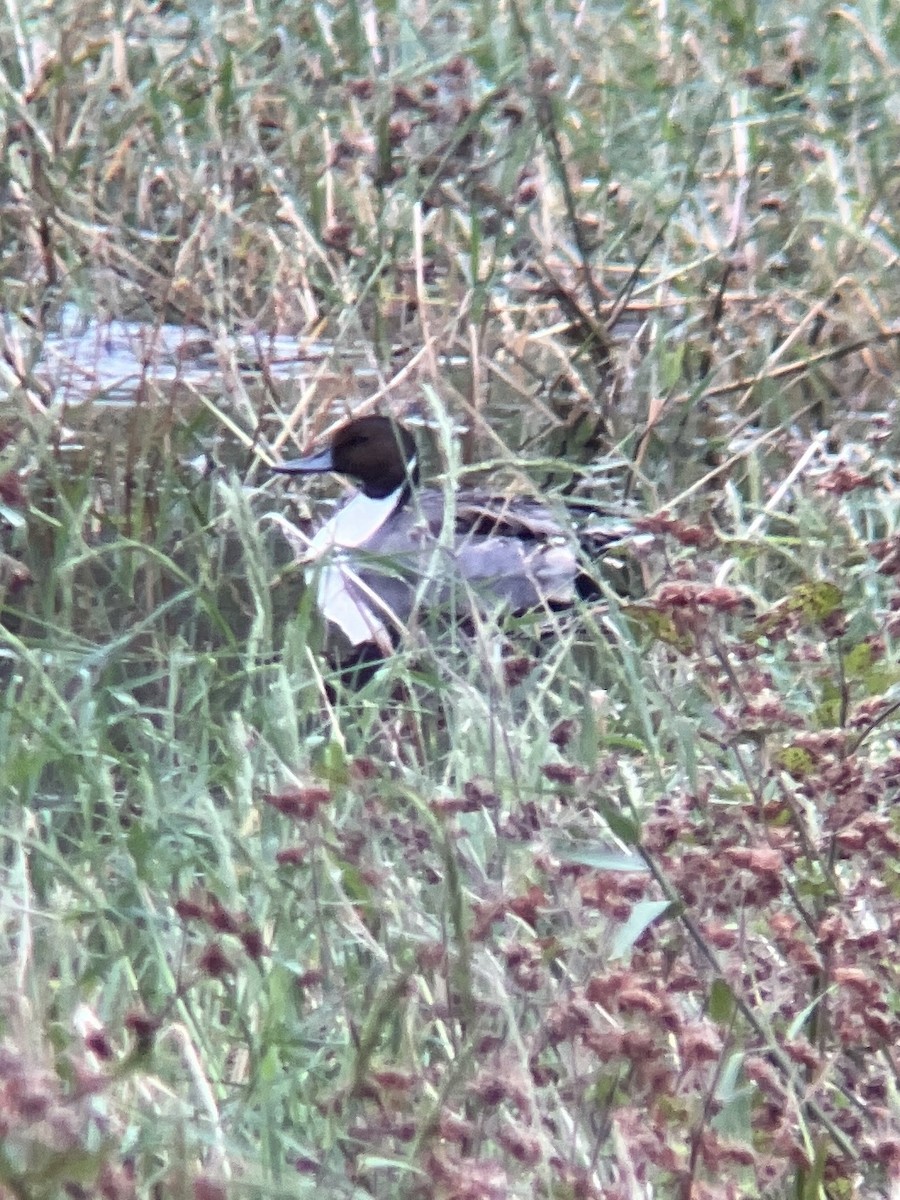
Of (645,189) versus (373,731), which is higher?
(645,189)

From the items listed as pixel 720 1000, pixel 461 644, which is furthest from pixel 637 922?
pixel 461 644

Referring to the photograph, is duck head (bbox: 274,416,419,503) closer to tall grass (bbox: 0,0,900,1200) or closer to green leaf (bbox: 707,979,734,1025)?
tall grass (bbox: 0,0,900,1200)

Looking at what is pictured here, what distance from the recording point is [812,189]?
4816mm

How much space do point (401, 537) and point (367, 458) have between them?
0.59ft

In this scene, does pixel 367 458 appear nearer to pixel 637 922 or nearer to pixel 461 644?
pixel 461 644

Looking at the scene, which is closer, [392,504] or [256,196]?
[392,504]

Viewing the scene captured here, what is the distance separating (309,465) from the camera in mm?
4305

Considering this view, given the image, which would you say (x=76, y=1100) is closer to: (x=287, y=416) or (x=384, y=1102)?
(x=384, y=1102)

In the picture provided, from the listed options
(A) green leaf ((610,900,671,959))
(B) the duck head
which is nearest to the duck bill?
(B) the duck head

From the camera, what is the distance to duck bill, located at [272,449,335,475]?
426cm

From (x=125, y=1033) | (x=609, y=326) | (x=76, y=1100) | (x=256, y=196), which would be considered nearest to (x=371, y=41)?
(x=256, y=196)

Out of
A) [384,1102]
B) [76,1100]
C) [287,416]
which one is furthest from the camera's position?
[287,416]

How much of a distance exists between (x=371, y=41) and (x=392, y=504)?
928 millimetres

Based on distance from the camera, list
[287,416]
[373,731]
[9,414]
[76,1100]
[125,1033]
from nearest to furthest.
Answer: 1. [76,1100]
2. [125,1033]
3. [373,731]
4. [9,414]
5. [287,416]
